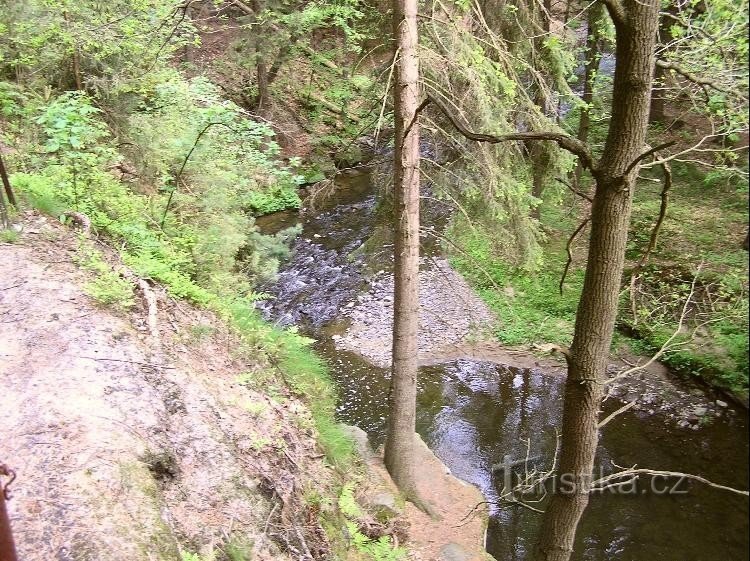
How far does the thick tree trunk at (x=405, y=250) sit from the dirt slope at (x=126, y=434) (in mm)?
1341

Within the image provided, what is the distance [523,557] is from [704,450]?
11.5ft

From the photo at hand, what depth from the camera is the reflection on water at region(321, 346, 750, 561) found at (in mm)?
7320

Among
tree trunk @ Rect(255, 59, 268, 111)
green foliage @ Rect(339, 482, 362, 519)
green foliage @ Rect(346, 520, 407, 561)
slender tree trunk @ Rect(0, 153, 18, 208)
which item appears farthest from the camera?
tree trunk @ Rect(255, 59, 268, 111)

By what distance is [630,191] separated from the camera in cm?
293

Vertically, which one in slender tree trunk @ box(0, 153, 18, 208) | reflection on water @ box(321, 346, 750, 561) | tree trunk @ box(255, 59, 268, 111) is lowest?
reflection on water @ box(321, 346, 750, 561)

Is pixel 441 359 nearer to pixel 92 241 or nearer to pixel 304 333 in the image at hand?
pixel 304 333

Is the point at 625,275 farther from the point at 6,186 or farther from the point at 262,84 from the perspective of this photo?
the point at 262,84

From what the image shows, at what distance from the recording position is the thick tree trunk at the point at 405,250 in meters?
5.93

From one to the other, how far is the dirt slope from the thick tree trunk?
134 cm

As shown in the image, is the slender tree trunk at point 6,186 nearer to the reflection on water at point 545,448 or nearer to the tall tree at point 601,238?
the tall tree at point 601,238

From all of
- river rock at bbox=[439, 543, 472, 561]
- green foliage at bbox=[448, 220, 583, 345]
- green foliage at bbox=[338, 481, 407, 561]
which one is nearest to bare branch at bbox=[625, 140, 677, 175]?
green foliage at bbox=[338, 481, 407, 561]

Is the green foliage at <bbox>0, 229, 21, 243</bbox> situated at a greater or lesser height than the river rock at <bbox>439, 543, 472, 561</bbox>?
greater

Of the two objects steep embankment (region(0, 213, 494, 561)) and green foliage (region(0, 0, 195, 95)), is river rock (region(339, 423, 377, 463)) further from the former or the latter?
green foliage (region(0, 0, 195, 95))

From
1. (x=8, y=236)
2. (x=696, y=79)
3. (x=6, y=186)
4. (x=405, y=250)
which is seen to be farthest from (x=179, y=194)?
(x=696, y=79)
